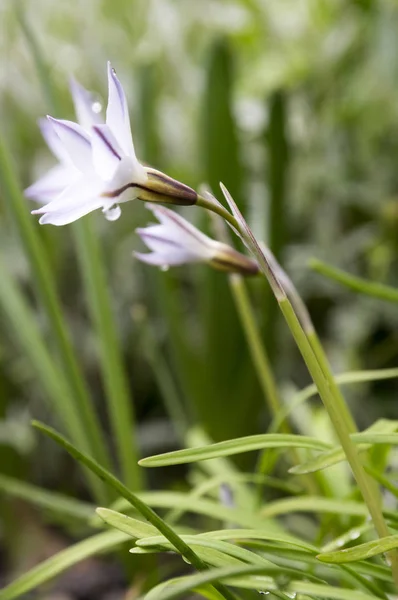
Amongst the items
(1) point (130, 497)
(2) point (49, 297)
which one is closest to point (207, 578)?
(1) point (130, 497)

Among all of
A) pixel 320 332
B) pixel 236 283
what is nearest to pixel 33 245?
pixel 236 283

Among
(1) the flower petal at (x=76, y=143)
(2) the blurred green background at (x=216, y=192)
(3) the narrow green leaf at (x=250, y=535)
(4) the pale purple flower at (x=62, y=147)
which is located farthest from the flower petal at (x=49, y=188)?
(2) the blurred green background at (x=216, y=192)

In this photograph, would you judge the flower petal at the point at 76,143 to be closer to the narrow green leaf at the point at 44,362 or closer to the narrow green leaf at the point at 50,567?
the narrow green leaf at the point at 50,567

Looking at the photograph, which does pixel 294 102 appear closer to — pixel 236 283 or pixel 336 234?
pixel 336 234

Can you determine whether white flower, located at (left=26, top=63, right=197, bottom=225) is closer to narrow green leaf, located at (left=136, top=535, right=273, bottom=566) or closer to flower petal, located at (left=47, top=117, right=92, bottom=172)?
flower petal, located at (left=47, top=117, right=92, bottom=172)

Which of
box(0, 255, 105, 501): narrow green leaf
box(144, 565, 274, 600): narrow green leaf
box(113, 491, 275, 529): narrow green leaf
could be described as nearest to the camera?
box(144, 565, 274, 600): narrow green leaf

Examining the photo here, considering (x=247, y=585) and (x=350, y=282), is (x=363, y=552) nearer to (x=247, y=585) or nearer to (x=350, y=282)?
(x=247, y=585)

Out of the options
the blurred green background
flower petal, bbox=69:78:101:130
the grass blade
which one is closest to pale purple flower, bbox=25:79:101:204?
flower petal, bbox=69:78:101:130
